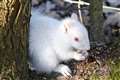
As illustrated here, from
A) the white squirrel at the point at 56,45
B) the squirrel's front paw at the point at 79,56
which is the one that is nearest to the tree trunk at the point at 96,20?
the white squirrel at the point at 56,45

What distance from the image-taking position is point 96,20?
4996mm

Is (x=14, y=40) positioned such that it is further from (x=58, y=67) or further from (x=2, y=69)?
(x=58, y=67)

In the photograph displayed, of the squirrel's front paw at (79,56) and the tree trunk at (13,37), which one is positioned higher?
the tree trunk at (13,37)

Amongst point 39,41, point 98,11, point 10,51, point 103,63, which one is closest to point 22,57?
point 10,51

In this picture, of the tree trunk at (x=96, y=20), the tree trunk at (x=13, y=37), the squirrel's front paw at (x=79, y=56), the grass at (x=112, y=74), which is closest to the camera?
the tree trunk at (x=13, y=37)

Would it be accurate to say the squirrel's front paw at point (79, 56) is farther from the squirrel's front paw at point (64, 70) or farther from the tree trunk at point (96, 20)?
the tree trunk at point (96, 20)

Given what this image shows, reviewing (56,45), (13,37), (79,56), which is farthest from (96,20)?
(13,37)

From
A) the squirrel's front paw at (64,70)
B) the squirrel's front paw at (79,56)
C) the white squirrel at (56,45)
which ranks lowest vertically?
the squirrel's front paw at (64,70)

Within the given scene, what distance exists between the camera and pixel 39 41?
14.2 feet

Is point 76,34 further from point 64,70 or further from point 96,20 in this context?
point 96,20

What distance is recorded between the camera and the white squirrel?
4.26m

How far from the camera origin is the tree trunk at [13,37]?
11.9 feet

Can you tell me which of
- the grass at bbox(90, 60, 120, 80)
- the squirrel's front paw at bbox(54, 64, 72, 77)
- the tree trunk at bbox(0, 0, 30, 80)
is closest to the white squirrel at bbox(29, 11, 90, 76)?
the squirrel's front paw at bbox(54, 64, 72, 77)

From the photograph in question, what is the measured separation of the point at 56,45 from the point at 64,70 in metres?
0.23
